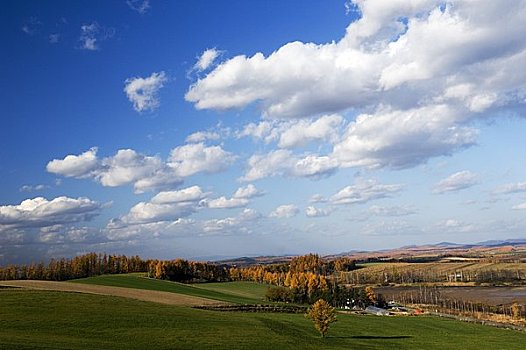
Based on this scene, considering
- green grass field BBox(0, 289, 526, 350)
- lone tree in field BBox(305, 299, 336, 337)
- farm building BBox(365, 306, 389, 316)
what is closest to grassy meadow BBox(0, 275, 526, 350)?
green grass field BBox(0, 289, 526, 350)

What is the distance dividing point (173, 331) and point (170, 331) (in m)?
0.39

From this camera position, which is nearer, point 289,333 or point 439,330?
point 289,333

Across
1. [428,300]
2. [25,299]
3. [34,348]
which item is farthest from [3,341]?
[428,300]

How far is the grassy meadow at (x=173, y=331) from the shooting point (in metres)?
56.3

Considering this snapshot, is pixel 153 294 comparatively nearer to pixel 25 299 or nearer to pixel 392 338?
pixel 25 299

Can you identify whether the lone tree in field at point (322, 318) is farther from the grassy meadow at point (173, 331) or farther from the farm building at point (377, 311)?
the farm building at point (377, 311)

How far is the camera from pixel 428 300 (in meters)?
190

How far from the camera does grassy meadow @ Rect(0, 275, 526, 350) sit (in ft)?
185

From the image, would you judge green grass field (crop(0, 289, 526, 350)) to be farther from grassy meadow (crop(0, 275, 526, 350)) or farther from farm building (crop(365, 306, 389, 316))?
farm building (crop(365, 306, 389, 316))

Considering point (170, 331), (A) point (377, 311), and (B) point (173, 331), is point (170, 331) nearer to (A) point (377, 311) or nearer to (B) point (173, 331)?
(B) point (173, 331)

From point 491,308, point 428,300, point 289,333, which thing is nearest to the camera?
point 289,333

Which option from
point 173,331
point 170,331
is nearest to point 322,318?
point 173,331

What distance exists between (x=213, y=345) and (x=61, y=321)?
20.2 meters

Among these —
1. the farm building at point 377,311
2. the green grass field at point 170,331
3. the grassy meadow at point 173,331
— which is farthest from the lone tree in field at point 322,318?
the farm building at point 377,311
